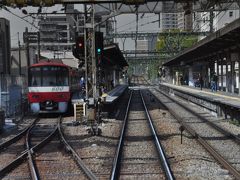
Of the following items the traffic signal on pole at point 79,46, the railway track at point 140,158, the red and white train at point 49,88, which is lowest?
the railway track at point 140,158

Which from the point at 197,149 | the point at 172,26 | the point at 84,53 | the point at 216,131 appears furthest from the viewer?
the point at 172,26

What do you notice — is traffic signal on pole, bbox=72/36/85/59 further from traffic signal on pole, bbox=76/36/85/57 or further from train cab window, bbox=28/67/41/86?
train cab window, bbox=28/67/41/86

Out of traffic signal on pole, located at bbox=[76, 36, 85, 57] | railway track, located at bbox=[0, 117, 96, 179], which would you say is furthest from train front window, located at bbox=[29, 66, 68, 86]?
railway track, located at bbox=[0, 117, 96, 179]

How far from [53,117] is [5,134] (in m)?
8.37

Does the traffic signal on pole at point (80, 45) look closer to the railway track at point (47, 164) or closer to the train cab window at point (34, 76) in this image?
the railway track at point (47, 164)

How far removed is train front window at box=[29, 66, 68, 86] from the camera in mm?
26344

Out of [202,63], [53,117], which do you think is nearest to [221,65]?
[202,63]

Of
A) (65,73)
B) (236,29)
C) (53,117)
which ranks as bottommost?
(53,117)

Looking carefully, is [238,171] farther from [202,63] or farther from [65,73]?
[202,63]

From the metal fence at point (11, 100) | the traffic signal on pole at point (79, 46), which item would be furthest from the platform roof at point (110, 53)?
the traffic signal on pole at point (79, 46)

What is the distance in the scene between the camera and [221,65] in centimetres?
3594

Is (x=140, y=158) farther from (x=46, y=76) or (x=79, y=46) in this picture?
(x=46, y=76)

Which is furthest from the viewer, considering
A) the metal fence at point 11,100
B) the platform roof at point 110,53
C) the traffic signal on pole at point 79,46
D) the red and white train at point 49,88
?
the platform roof at point 110,53

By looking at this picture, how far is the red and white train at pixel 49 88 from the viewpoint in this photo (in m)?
26.1
